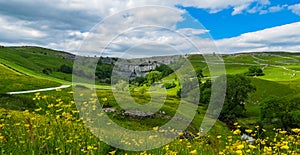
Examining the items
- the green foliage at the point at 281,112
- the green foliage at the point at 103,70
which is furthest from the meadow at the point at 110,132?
the green foliage at the point at 103,70

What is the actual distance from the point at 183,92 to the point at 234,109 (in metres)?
26.5

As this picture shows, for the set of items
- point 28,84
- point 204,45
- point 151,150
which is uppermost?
point 204,45

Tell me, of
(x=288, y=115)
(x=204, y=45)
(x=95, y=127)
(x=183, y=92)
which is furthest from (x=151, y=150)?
(x=183, y=92)

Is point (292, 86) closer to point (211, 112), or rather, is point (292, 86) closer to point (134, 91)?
point (211, 112)

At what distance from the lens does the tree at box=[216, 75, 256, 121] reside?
297ft

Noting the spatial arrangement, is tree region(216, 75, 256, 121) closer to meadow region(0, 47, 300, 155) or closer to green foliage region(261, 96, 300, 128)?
meadow region(0, 47, 300, 155)

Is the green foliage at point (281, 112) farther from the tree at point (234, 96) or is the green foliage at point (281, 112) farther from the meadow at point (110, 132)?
the tree at point (234, 96)

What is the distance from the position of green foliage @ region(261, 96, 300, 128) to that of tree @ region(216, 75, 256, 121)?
13.4 m

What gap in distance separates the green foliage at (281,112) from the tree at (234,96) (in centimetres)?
1340

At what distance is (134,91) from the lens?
9038 centimetres

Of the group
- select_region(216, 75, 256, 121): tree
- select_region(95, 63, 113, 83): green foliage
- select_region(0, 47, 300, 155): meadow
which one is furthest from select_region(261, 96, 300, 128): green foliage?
select_region(95, 63, 113, 83): green foliage

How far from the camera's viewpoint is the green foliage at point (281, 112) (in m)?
70.2

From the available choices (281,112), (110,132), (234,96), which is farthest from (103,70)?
(110,132)

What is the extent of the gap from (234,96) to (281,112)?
71.6 feet
